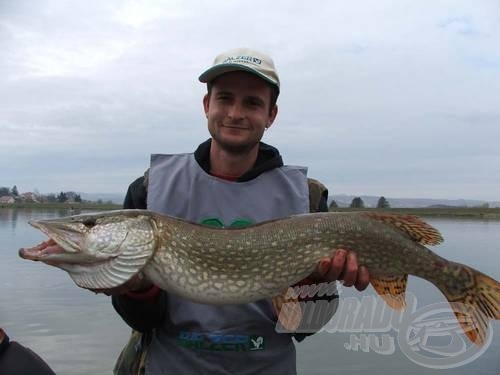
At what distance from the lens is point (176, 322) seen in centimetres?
288

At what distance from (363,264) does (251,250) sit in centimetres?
68

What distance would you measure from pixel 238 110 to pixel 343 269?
1.13 m

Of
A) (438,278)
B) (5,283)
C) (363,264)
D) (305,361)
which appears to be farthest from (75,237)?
(5,283)

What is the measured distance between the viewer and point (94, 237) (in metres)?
2.83

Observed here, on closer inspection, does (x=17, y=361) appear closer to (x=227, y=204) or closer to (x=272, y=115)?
(x=227, y=204)

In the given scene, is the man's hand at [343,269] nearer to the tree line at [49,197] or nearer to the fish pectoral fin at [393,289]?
the fish pectoral fin at [393,289]

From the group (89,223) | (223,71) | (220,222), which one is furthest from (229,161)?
(89,223)

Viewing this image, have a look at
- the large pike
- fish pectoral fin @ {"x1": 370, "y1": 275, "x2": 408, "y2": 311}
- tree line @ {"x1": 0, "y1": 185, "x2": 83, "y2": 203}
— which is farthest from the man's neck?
tree line @ {"x1": 0, "y1": 185, "x2": 83, "y2": 203}

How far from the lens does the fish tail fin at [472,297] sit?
3.08m

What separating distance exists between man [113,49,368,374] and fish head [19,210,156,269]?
0.72 feet

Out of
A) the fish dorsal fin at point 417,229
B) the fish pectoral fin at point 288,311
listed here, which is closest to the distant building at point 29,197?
the fish pectoral fin at point 288,311

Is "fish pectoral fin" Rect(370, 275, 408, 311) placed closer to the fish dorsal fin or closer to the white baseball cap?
the fish dorsal fin

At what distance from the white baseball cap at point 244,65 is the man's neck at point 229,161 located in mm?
436

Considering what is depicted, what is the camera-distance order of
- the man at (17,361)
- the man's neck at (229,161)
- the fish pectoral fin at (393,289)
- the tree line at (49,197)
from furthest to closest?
1. the tree line at (49,197)
2. the man's neck at (229,161)
3. the fish pectoral fin at (393,289)
4. the man at (17,361)
